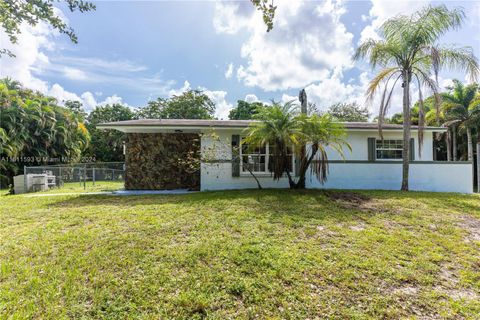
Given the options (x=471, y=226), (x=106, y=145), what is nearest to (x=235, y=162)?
(x=471, y=226)

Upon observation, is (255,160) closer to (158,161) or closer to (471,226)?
(158,161)

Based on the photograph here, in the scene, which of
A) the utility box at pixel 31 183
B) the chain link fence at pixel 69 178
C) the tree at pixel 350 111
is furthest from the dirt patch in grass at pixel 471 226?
the tree at pixel 350 111

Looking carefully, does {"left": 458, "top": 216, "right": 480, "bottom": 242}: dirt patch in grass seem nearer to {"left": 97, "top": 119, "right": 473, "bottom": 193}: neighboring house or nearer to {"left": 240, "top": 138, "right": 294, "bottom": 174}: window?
{"left": 97, "top": 119, "right": 473, "bottom": 193}: neighboring house

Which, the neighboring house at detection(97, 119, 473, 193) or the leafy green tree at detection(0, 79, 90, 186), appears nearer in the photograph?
the neighboring house at detection(97, 119, 473, 193)

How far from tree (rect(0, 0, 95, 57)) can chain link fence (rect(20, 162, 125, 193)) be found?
1118 cm

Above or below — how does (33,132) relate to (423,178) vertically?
above

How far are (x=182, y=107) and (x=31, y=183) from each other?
22011 mm

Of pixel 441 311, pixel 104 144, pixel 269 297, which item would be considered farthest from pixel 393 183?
pixel 104 144

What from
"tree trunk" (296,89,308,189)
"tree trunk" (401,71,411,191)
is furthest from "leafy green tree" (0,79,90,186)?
"tree trunk" (401,71,411,191)

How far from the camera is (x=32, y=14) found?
2.86m

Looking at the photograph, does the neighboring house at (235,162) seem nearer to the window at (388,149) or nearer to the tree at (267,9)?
the window at (388,149)

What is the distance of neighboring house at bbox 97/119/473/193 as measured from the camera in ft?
36.3

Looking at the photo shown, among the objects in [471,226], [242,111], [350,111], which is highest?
[242,111]

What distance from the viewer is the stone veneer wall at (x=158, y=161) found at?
39.1 feet
